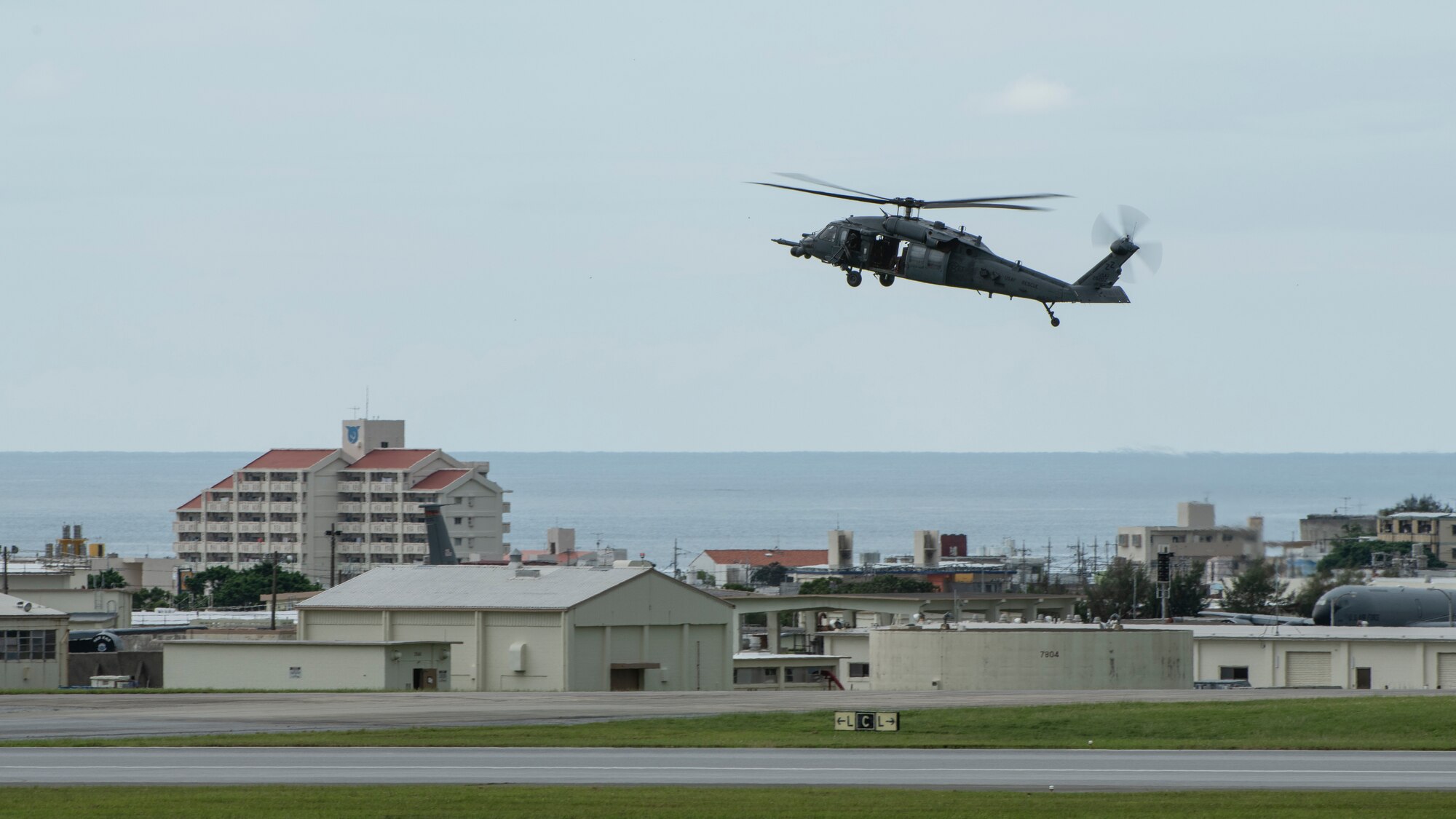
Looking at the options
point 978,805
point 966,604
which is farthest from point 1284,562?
point 978,805

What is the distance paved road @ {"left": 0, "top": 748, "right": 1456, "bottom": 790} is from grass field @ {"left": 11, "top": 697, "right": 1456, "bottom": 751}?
1.17 meters

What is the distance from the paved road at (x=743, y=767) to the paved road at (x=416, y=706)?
5.21 meters

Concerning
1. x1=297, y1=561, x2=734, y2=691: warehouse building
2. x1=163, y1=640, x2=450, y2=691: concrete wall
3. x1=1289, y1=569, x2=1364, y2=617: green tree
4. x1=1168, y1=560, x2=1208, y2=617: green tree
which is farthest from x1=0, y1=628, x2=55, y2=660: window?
x1=1168, y1=560, x2=1208, y2=617: green tree

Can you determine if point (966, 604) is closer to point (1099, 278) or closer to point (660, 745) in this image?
point (1099, 278)

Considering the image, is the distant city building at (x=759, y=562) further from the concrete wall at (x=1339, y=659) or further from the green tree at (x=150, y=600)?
the concrete wall at (x=1339, y=659)

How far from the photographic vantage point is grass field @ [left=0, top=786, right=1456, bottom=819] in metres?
23.7

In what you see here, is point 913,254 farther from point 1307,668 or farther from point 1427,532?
point 1427,532

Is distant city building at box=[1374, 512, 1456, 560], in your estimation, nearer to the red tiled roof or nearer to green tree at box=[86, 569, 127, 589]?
the red tiled roof

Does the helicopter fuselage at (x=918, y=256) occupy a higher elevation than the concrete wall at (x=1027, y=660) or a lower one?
higher

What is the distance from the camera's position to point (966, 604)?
97500 millimetres

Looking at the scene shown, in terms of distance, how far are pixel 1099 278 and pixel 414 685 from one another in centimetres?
2744

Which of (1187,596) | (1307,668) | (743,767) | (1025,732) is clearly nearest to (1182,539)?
(1187,596)

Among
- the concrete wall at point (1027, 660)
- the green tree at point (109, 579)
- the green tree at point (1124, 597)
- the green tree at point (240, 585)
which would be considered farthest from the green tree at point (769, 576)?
the concrete wall at point (1027, 660)

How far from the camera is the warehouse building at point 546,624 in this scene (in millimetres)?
64812
